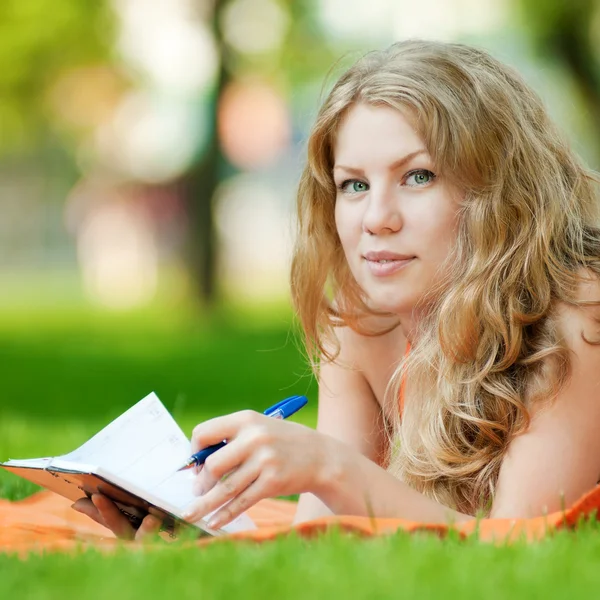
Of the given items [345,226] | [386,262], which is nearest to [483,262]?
[386,262]

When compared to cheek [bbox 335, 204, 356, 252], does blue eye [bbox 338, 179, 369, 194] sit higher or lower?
higher

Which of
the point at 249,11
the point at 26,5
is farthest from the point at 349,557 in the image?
the point at 26,5

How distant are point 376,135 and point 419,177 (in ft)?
0.56

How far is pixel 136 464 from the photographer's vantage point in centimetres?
280

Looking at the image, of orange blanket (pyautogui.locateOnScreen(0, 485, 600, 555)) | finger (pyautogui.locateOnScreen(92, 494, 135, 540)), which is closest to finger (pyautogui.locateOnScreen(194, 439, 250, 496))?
orange blanket (pyautogui.locateOnScreen(0, 485, 600, 555))

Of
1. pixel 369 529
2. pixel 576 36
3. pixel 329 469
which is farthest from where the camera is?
pixel 576 36

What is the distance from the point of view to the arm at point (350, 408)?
3.53m

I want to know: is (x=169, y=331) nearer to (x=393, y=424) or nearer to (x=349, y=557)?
(x=393, y=424)

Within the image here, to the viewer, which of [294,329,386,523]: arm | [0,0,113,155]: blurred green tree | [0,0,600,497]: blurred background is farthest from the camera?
[0,0,113,155]: blurred green tree

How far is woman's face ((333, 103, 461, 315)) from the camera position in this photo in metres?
2.96

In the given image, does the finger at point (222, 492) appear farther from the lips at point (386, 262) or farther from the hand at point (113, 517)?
the lips at point (386, 262)

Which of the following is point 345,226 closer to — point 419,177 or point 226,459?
point 419,177

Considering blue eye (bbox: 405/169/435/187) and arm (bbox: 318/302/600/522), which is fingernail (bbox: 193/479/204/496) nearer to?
arm (bbox: 318/302/600/522)

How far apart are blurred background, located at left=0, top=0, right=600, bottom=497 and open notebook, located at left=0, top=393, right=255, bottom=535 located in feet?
2.75
